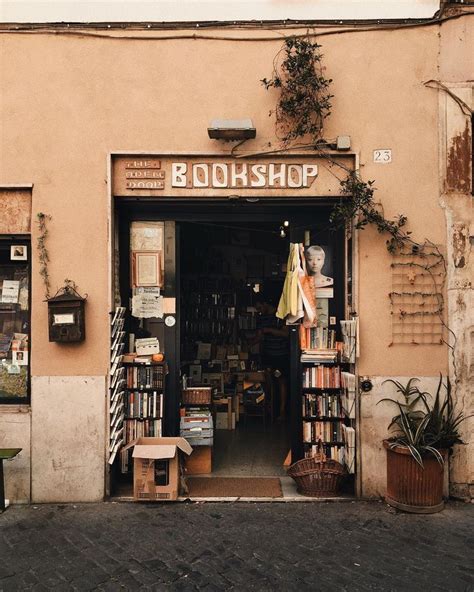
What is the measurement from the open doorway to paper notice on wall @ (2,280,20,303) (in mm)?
2648

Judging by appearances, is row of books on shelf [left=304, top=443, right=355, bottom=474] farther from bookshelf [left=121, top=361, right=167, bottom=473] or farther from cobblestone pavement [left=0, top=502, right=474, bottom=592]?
bookshelf [left=121, top=361, right=167, bottom=473]

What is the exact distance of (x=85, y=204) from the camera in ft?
18.6

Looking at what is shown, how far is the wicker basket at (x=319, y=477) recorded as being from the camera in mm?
5590

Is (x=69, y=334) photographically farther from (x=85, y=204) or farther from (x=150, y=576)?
(x=150, y=576)

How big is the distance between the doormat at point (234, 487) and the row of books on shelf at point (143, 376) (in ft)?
4.14

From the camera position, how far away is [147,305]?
6.21m

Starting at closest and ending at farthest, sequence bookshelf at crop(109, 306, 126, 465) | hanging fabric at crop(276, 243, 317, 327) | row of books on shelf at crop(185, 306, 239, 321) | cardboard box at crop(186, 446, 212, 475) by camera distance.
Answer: bookshelf at crop(109, 306, 126, 465) → hanging fabric at crop(276, 243, 317, 327) → cardboard box at crop(186, 446, 212, 475) → row of books on shelf at crop(185, 306, 239, 321)

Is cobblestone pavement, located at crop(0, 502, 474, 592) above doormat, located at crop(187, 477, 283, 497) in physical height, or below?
below

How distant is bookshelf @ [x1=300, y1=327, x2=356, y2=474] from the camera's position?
607cm

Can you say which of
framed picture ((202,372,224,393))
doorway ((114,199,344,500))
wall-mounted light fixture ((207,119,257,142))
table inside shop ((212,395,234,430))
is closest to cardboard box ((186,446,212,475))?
doorway ((114,199,344,500))

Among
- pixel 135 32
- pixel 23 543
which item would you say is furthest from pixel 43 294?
pixel 135 32

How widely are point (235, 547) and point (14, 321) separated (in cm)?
361

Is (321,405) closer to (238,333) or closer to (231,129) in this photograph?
(231,129)

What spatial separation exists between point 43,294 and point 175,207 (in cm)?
185
